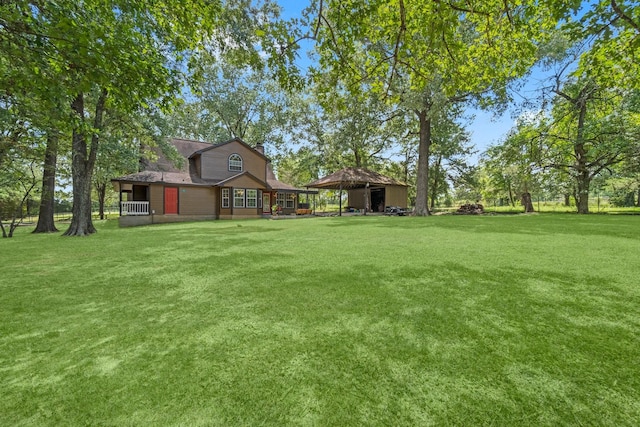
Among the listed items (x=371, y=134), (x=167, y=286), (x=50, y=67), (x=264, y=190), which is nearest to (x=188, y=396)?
(x=167, y=286)

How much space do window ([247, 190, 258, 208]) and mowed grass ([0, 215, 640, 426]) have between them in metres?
16.9

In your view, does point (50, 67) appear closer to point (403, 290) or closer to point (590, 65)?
point (403, 290)

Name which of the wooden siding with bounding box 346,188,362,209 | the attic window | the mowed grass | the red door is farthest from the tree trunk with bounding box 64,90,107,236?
the wooden siding with bounding box 346,188,362,209

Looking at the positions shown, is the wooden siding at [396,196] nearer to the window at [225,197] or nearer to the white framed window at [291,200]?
the white framed window at [291,200]

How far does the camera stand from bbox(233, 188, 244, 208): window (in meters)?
20.5

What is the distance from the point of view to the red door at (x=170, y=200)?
1806 cm

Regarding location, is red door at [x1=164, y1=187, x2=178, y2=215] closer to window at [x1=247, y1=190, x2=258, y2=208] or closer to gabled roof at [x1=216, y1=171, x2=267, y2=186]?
gabled roof at [x1=216, y1=171, x2=267, y2=186]

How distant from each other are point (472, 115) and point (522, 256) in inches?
735

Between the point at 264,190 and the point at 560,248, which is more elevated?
the point at 264,190

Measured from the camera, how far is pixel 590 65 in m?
5.16

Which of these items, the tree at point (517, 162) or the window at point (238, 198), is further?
the window at point (238, 198)

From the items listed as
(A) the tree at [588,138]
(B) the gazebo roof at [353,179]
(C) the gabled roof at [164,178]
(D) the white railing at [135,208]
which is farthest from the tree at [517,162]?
(D) the white railing at [135,208]

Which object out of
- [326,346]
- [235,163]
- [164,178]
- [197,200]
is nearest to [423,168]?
[235,163]

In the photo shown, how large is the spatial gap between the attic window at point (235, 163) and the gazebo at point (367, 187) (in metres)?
6.20
